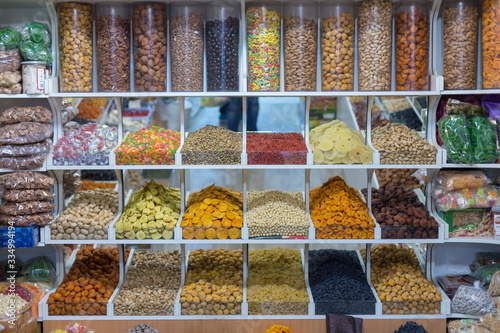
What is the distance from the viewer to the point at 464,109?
3598 millimetres

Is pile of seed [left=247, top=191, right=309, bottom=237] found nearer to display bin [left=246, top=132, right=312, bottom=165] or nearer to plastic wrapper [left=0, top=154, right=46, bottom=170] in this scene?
display bin [left=246, top=132, right=312, bottom=165]

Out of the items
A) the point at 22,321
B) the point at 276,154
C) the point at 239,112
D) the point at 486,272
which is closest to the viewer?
the point at 22,321

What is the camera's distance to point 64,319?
3.54 meters

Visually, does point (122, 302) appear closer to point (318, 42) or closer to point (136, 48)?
point (136, 48)

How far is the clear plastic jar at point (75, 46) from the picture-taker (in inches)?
136

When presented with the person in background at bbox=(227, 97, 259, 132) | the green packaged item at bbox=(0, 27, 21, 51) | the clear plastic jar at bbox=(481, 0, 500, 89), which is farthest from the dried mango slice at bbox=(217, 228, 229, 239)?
the person in background at bbox=(227, 97, 259, 132)

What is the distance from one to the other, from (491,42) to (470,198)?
96 centimetres

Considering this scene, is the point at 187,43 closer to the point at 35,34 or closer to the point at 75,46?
the point at 75,46

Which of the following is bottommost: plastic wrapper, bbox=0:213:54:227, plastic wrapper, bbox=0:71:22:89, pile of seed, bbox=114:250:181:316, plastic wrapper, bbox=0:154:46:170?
pile of seed, bbox=114:250:181:316

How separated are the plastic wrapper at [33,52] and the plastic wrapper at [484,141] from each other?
2698 millimetres

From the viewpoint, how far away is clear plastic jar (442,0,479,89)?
346 centimetres

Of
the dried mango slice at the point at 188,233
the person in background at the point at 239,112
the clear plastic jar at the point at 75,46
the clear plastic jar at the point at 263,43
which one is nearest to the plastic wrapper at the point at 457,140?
the clear plastic jar at the point at 263,43

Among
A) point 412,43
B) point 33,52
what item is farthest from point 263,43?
point 33,52

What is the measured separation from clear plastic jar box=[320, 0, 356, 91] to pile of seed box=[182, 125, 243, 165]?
680 mm
